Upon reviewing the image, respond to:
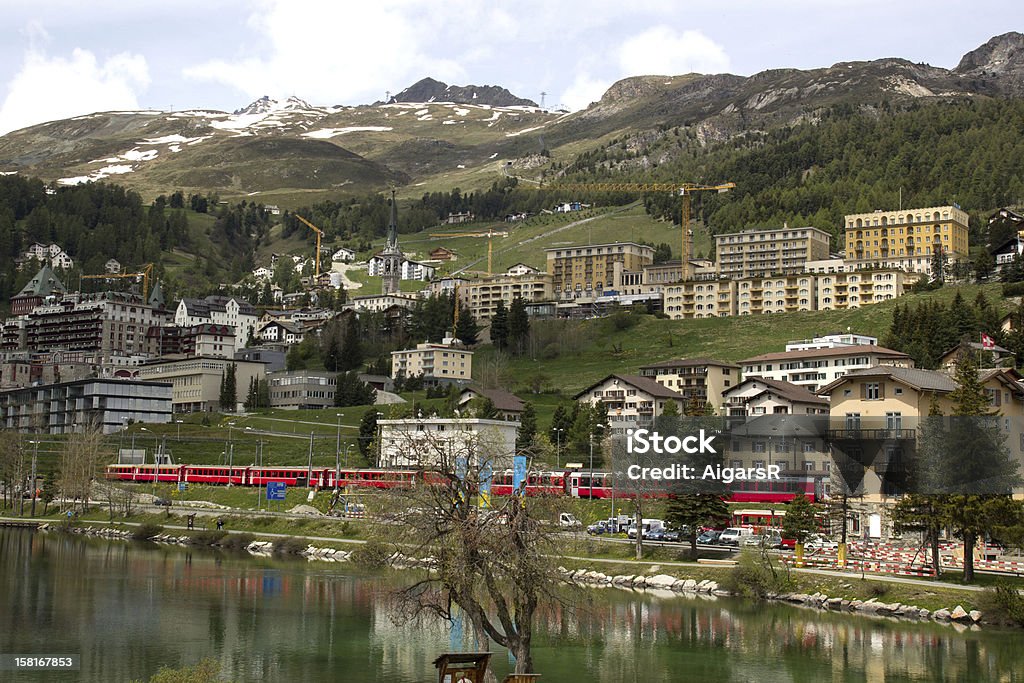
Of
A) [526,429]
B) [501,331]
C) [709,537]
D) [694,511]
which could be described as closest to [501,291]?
[501,331]

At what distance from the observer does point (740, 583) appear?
54500mm

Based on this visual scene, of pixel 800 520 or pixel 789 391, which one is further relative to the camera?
pixel 789 391

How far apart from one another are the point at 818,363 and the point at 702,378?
1168cm

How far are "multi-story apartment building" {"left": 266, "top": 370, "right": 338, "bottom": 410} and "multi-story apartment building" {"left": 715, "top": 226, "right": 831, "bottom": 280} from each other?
228 ft

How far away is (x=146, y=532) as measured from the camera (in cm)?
7988

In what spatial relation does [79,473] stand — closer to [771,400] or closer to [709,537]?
[709,537]

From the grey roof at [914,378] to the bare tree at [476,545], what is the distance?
53.3 metres

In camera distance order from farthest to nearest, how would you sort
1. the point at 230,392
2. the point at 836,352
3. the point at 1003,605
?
the point at 230,392, the point at 836,352, the point at 1003,605

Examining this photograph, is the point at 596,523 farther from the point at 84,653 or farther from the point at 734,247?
the point at 734,247

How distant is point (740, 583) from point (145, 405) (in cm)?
9926

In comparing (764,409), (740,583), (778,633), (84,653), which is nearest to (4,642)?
(84,653)

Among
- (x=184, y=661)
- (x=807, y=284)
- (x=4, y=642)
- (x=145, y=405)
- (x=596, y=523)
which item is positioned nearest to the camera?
(x=184, y=661)

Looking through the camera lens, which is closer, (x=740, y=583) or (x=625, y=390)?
(x=740, y=583)

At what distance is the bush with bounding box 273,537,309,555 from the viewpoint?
71.6 m
